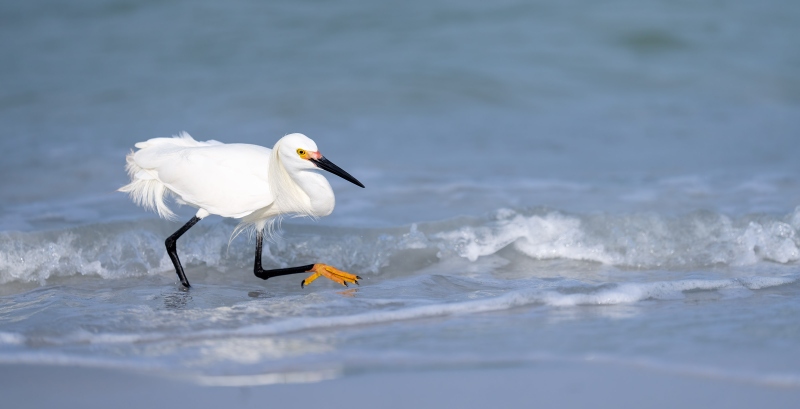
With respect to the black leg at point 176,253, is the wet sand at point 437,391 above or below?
below

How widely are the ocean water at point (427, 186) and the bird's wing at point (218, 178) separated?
1.58ft

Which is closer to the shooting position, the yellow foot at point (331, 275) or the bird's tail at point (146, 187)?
the yellow foot at point (331, 275)

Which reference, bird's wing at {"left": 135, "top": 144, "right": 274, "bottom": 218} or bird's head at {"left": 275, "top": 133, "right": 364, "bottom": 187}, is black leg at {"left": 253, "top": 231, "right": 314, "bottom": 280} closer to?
bird's wing at {"left": 135, "top": 144, "right": 274, "bottom": 218}

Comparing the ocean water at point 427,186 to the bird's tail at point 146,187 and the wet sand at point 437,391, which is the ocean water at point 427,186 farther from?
the bird's tail at point 146,187

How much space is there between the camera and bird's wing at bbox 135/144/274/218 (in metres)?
4.38

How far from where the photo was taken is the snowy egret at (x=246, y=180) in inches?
168

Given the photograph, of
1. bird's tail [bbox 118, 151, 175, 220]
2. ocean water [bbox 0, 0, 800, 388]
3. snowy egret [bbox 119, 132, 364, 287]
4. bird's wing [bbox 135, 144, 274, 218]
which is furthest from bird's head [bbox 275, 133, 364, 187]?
bird's tail [bbox 118, 151, 175, 220]

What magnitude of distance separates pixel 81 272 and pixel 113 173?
2334 mm

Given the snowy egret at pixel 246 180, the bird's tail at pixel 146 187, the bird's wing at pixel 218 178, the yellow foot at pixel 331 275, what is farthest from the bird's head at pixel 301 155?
the bird's tail at pixel 146 187

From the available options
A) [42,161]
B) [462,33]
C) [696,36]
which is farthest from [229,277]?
[696,36]

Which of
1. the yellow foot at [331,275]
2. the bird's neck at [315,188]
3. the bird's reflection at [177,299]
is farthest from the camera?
the yellow foot at [331,275]

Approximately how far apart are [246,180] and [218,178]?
0.47 feet

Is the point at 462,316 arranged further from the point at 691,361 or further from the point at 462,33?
the point at 462,33

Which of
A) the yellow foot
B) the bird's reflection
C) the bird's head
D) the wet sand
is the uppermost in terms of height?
the bird's head
